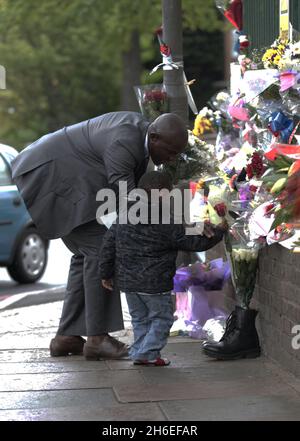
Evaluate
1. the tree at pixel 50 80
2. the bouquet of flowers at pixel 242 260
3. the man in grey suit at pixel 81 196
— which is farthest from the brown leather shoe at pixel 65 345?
the tree at pixel 50 80

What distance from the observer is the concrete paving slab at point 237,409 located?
4.96 metres

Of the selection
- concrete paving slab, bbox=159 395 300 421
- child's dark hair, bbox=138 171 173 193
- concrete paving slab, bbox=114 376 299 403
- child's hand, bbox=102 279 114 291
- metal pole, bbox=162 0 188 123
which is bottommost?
concrete paving slab, bbox=114 376 299 403

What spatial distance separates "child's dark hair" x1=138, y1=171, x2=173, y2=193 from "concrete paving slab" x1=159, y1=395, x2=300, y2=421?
1338 millimetres

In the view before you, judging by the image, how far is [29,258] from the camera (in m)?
12.2

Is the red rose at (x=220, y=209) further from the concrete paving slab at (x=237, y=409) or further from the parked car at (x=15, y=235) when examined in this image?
the parked car at (x=15, y=235)

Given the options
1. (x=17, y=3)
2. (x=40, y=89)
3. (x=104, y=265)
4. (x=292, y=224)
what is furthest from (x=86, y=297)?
(x=40, y=89)

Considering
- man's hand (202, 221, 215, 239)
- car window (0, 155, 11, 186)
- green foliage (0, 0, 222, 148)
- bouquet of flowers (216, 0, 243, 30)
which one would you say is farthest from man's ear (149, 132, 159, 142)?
green foliage (0, 0, 222, 148)

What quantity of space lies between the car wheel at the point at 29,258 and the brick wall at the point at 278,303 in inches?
226

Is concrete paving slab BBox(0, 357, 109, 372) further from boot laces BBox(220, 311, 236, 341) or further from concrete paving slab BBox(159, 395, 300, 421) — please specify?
concrete paving slab BBox(159, 395, 300, 421)

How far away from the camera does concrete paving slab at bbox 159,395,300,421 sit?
4961 millimetres

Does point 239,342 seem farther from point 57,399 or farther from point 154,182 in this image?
point 57,399

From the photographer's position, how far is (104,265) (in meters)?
6.16

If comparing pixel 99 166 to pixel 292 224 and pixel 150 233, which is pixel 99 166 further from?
pixel 292 224
